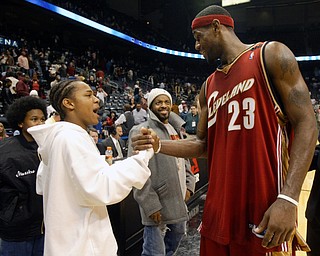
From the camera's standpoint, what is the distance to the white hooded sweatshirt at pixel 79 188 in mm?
1526

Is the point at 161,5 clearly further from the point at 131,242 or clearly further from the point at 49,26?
the point at 131,242

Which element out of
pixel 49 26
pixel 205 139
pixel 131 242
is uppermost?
pixel 49 26

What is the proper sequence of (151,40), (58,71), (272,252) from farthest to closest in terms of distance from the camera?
(151,40) < (58,71) < (272,252)

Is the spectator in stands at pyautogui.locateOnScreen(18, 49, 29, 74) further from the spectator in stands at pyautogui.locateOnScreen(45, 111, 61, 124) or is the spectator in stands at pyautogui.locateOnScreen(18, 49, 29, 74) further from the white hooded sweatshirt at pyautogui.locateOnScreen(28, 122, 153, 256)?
the white hooded sweatshirt at pyautogui.locateOnScreen(28, 122, 153, 256)

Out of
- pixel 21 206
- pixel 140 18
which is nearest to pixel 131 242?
pixel 21 206

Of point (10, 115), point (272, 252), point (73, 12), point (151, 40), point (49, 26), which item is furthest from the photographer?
point (151, 40)

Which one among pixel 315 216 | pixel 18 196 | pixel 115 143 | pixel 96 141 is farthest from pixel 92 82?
pixel 315 216

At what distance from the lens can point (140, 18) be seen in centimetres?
2841

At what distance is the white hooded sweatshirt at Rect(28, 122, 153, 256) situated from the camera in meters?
1.53

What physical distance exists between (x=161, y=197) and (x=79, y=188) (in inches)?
53.7

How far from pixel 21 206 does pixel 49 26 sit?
19849mm

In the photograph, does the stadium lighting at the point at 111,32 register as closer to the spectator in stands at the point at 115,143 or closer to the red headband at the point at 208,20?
the spectator in stands at the point at 115,143

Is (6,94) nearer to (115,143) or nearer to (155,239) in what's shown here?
(115,143)

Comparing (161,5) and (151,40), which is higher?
(161,5)
